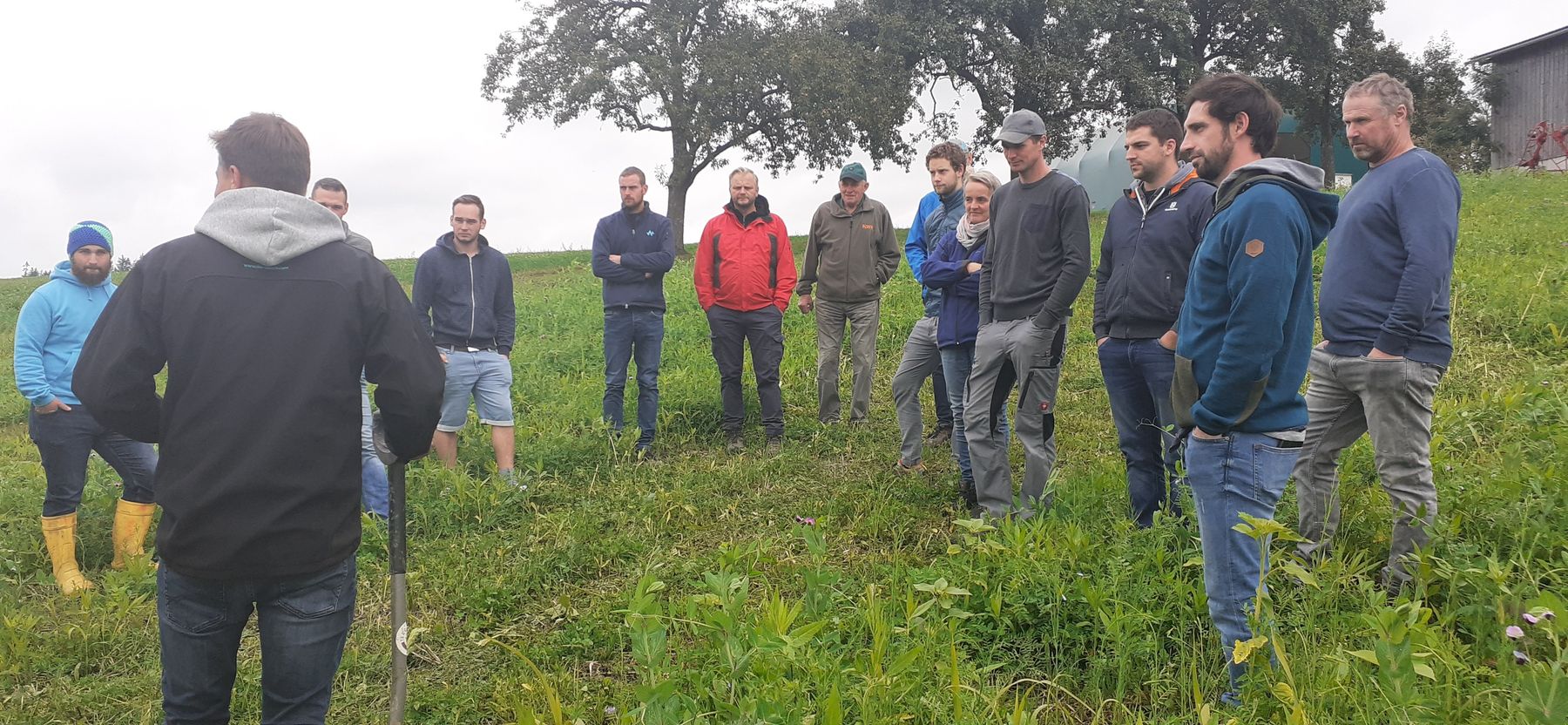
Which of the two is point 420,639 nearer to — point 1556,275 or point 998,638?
point 998,638

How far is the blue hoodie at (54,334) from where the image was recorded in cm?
507

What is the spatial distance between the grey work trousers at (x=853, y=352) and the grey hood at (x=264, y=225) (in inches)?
218

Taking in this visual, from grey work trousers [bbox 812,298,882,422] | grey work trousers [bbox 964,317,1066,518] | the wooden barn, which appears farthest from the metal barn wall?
grey work trousers [bbox 964,317,1066,518]

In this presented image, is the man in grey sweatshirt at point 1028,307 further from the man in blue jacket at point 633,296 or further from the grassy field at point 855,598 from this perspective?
the man in blue jacket at point 633,296

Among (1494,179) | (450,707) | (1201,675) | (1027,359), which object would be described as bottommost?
(450,707)

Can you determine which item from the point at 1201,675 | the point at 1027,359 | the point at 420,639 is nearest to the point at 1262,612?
the point at 1201,675

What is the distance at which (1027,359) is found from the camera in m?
4.78

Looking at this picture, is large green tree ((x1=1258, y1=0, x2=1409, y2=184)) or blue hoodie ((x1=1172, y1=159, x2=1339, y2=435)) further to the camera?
large green tree ((x1=1258, y1=0, x2=1409, y2=184))

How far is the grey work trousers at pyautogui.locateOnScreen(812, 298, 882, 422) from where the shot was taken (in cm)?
774

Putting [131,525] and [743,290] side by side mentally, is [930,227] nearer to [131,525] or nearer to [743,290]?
[743,290]

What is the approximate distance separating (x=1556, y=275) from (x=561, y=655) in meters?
9.96

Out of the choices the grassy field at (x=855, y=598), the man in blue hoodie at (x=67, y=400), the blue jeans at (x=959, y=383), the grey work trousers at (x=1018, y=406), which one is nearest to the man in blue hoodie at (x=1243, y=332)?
the grassy field at (x=855, y=598)

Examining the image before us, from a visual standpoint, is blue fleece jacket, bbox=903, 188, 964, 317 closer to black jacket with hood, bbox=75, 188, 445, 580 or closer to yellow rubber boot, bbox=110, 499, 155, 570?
black jacket with hood, bbox=75, 188, 445, 580

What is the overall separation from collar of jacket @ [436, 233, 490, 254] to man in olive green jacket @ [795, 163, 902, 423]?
2.46 metres
